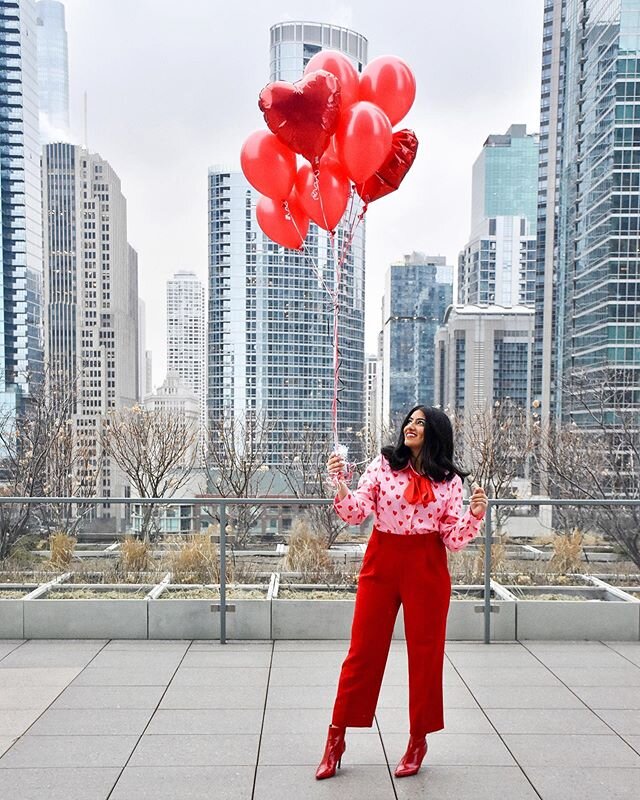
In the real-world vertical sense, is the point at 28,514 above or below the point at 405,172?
below

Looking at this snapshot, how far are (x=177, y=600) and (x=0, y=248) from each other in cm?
7620

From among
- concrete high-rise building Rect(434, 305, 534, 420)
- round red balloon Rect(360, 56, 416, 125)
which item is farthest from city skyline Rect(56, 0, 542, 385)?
concrete high-rise building Rect(434, 305, 534, 420)

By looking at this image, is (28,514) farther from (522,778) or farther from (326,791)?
(522,778)

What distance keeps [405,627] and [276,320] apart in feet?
164

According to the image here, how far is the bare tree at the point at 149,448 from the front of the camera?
640 inches

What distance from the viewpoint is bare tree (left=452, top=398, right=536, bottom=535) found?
17625 millimetres

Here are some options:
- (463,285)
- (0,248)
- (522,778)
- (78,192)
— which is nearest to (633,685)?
(522,778)

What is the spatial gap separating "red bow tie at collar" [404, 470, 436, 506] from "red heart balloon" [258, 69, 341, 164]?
81.4 inches

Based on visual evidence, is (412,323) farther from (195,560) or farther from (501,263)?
(195,560)

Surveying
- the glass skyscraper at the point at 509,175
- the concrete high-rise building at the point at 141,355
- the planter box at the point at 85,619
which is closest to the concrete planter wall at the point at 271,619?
the planter box at the point at 85,619

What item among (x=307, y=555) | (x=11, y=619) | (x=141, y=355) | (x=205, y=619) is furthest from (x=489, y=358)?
(x=11, y=619)

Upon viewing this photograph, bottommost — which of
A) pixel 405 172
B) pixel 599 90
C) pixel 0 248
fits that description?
pixel 405 172

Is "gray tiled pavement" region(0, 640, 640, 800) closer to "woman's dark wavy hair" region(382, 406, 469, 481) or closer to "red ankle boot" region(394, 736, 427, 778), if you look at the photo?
"red ankle boot" region(394, 736, 427, 778)

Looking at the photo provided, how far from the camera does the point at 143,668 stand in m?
3.90
